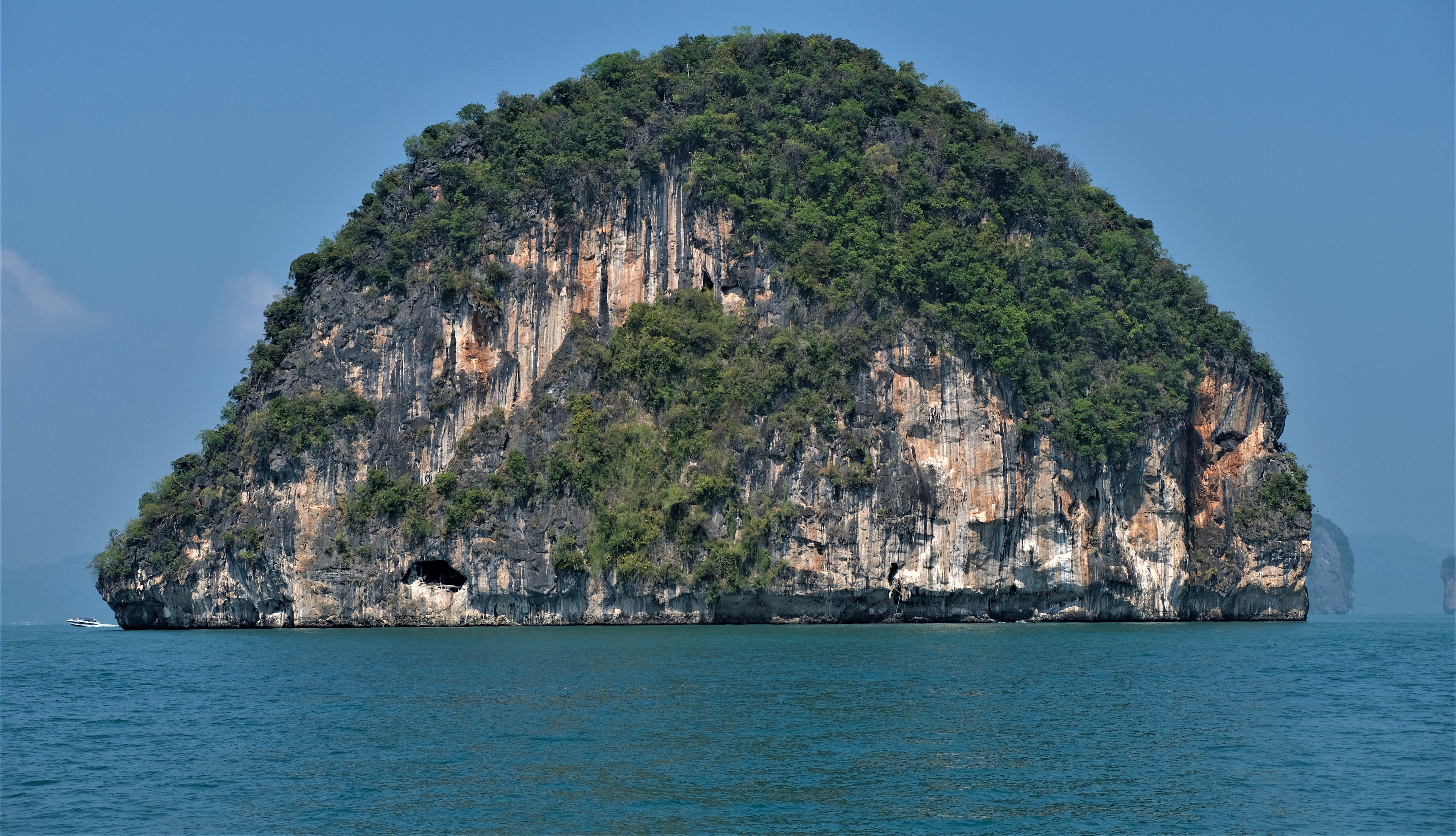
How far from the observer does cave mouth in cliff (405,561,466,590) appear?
61.1 m

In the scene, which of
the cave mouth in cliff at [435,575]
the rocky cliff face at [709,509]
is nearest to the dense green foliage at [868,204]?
the rocky cliff face at [709,509]

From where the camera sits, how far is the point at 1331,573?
174 meters

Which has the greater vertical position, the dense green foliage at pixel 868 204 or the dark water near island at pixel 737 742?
the dense green foliage at pixel 868 204

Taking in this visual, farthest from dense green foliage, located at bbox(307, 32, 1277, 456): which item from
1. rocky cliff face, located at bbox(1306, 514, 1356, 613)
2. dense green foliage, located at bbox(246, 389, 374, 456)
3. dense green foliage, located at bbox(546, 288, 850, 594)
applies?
rocky cliff face, located at bbox(1306, 514, 1356, 613)

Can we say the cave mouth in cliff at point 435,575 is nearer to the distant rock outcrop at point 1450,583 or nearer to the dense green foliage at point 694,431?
the dense green foliage at point 694,431

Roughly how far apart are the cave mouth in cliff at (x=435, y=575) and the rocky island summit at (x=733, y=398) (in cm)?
13

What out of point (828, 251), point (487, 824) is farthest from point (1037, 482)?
point (487, 824)

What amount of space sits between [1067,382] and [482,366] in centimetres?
3010

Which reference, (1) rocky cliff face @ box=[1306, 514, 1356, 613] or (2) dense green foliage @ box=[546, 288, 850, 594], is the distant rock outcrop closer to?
(1) rocky cliff face @ box=[1306, 514, 1356, 613]

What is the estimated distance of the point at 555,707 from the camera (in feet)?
95.4

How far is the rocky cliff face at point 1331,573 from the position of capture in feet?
564

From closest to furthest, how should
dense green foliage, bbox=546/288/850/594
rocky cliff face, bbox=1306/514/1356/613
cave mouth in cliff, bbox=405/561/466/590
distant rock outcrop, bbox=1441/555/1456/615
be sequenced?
dense green foliage, bbox=546/288/850/594
cave mouth in cliff, bbox=405/561/466/590
distant rock outcrop, bbox=1441/555/1456/615
rocky cliff face, bbox=1306/514/1356/613

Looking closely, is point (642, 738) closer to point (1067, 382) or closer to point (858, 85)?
point (1067, 382)

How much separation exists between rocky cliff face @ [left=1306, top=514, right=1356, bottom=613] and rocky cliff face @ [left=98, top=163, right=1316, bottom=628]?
373ft
